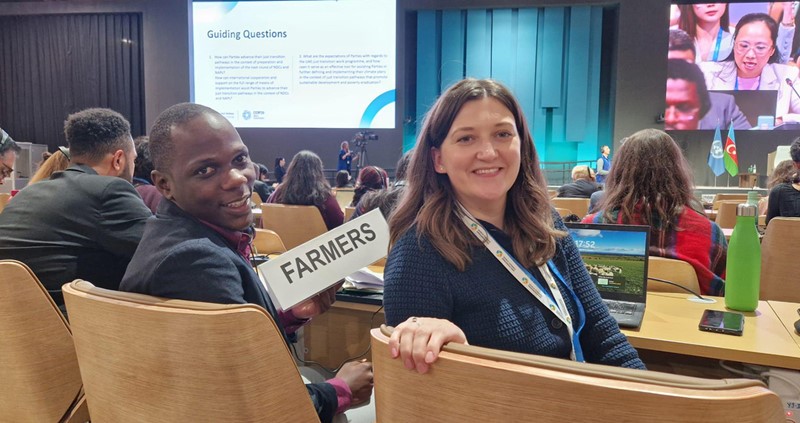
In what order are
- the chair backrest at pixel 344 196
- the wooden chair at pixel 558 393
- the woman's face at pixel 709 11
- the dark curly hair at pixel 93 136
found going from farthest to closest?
the woman's face at pixel 709 11, the chair backrest at pixel 344 196, the dark curly hair at pixel 93 136, the wooden chair at pixel 558 393

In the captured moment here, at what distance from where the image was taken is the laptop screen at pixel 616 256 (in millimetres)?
1498

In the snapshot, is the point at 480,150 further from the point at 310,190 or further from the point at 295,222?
the point at 310,190

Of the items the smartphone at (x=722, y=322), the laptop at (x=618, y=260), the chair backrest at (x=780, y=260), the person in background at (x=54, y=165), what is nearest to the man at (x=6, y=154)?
the person in background at (x=54, y=165)

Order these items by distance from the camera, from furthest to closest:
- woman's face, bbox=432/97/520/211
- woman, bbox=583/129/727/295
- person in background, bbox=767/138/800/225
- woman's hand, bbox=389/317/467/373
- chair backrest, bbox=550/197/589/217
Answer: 1. chair backrest, bbox=550/197/589/217
2. person in background, bbox=767/138/800/225
3. woman, bbox=583/129/727/295
4. woman's face, bbox=432/97/520/211
5. woman's hand, bbox=389/317/467/373

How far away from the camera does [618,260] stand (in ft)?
5.03

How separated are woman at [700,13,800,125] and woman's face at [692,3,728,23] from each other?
0.35m

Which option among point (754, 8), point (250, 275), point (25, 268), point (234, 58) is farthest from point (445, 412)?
point (754, 8)

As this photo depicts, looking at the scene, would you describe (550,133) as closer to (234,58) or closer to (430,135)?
(234,58)

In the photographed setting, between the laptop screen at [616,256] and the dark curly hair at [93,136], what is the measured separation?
1.79 m

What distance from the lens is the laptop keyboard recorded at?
4.75 feet

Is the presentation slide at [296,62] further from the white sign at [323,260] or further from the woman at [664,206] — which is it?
the white sign at [323,260]

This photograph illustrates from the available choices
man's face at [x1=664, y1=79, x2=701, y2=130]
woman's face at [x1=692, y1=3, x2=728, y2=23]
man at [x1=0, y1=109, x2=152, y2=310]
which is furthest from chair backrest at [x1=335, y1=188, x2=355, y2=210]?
woman's face at [x1=692, y1=3, x2=728, y2=23]

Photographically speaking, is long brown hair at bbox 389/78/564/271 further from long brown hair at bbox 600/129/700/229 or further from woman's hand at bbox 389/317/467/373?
long brown hair at bbox 600/129/700/229

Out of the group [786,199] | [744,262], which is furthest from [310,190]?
[786,199]
